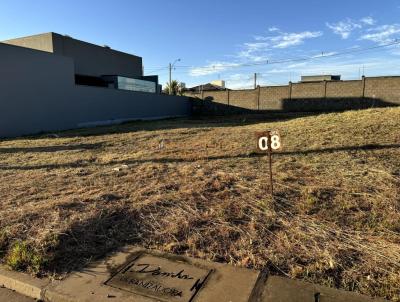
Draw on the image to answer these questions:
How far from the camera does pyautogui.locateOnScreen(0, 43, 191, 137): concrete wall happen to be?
54.5 feet

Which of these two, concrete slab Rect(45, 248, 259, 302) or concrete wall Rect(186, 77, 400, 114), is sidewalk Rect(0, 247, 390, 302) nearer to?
concrete slab Rect(45, 248, 259, 302)

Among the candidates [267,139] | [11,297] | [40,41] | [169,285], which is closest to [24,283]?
[11,297]

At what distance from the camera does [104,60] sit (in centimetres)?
2914

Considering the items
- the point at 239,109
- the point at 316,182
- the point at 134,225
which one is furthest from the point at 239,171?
the point at 239,109

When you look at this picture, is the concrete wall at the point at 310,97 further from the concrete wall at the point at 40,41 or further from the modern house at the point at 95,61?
the concrete wall at the point at 40,41

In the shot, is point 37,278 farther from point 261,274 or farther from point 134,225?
point 261,274

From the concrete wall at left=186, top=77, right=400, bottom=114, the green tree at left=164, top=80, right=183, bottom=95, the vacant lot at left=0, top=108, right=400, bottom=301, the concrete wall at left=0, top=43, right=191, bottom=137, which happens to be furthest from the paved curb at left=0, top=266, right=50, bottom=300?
the green tree at left=164, top=80, right=183, bottom=95

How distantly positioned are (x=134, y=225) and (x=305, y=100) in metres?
28.4

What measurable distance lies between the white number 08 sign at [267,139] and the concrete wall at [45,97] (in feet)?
48.1

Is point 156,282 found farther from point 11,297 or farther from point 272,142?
point 272,142

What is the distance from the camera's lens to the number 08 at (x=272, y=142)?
4.96 m

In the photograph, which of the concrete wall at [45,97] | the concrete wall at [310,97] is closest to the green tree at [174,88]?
the concrete wall at [310,97]

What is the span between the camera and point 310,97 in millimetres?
30609

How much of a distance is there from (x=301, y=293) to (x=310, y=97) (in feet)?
96.5
